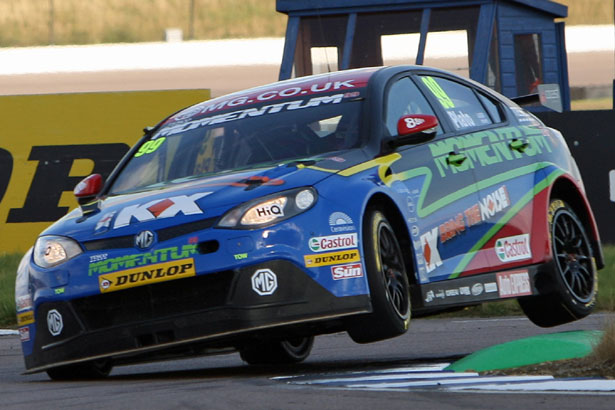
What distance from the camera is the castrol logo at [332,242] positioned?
6.32 m

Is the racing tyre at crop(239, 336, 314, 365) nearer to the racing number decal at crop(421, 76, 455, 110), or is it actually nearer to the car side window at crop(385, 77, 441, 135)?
the car side window at crop(385, 77, 441, 135)

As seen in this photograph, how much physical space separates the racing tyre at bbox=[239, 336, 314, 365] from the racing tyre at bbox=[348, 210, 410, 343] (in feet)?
4.93

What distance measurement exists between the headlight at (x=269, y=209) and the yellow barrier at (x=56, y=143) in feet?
30.0

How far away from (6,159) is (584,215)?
8.60m

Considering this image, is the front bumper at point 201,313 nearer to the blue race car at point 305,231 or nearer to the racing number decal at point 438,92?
the blue race car at point 305,231

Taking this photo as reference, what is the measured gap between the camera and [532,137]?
27.7ft

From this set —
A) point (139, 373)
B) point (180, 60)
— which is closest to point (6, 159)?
point (139, 373)

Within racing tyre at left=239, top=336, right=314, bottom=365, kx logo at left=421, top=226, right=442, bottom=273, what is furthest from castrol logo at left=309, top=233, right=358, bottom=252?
racing tyre at left=239, top=336, right=314, bottom=365

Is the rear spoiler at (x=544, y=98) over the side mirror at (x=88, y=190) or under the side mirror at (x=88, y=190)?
over

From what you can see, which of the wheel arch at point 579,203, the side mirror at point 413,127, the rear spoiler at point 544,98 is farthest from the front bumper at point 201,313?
the rear spoiler at point 544,98

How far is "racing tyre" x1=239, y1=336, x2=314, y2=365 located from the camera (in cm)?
807

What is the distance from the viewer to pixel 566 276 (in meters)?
8.14

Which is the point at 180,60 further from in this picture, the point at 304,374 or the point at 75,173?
the point at 304,374

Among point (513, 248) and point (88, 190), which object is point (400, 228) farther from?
point (88, 190)
